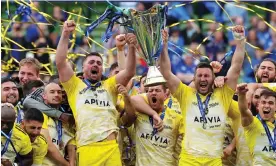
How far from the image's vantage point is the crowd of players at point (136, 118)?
13.8 metres

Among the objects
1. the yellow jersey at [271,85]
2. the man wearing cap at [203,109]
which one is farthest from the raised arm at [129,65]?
the yellow jersey at [271,85]

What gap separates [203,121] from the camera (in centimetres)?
1391

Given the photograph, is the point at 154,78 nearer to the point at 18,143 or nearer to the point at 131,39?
the point at 131,39

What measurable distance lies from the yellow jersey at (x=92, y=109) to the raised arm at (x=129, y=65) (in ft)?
0.32

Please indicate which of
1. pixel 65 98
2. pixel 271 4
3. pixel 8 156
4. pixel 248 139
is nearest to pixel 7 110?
A: pixel 8 156

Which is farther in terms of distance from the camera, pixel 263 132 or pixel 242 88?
pixel 263 132

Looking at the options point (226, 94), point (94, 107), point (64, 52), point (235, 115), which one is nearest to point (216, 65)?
point (226, 94)

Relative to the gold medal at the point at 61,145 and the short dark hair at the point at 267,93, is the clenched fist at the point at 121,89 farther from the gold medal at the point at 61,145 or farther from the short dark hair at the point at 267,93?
the short dark hair at the point at 267,93

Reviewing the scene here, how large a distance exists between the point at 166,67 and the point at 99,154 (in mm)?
1241

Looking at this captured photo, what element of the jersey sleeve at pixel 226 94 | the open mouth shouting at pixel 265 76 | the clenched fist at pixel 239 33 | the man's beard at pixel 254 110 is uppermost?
the clenched fist at pixel 239 33

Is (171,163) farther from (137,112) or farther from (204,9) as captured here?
(204,9)

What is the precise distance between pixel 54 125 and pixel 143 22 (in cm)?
173

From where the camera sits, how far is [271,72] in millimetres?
15219

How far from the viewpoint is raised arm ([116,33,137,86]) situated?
13727 millimetres
